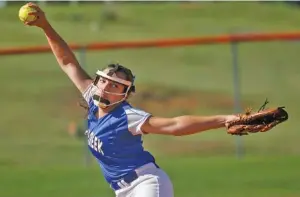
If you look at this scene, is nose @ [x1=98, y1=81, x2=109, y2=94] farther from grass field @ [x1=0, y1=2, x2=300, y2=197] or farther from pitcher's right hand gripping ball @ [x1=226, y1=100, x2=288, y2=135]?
grass field @ [x1=0, y1=2, x2=300, y2=197]

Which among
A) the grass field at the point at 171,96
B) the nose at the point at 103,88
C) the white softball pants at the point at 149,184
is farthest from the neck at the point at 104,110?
the grass field at the point at 171,96

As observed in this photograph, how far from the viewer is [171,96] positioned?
938 inches

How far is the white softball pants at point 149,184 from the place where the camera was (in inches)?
250

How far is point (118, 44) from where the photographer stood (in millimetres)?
14305

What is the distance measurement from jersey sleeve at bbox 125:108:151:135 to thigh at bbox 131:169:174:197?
0.38m

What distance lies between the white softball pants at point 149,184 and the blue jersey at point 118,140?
0.06 metres

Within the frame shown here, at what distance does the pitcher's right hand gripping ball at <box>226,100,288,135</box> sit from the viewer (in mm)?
5625

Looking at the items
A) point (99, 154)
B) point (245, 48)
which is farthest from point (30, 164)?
point (245, 48)

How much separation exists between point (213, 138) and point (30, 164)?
400cm

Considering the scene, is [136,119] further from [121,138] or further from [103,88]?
[103,88]

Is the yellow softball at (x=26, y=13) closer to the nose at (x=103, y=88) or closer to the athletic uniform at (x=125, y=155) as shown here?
the athletic uniform at (x=125, y=155)

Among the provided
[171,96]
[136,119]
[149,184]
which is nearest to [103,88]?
[136,119]

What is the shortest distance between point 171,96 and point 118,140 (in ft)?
57.4

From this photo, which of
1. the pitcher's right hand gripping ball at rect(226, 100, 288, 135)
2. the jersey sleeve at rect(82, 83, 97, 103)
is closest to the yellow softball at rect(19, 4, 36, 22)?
the jersey sleeve at rect(82, 83, 97, 103)
